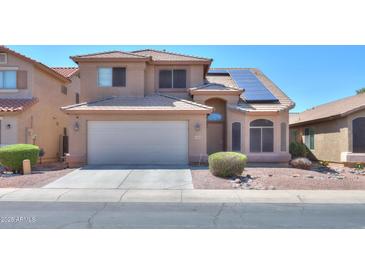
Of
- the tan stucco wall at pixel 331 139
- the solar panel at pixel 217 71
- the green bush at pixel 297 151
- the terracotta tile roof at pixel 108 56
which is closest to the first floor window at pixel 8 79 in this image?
the terracotta tile roof at pixel 108 56

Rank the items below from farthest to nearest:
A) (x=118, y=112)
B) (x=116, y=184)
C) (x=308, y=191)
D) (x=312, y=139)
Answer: (x=312, y=139)
(x=118, y=112)
(x=116, y=184)
(x=308, y=191)

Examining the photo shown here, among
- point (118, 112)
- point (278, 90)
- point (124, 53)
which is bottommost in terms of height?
point (118, 112)

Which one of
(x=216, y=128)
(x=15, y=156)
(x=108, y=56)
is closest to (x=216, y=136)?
(x=216, y=128)

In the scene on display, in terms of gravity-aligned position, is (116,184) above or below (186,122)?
below

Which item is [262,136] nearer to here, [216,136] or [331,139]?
[216,136]

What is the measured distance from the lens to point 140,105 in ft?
54.2

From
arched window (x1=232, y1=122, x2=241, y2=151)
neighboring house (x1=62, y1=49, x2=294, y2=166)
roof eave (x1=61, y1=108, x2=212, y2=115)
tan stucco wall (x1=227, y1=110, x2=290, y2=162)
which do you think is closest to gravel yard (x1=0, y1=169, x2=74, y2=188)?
neighboring house (x1=62, y1=49, x2=294, y2=166)

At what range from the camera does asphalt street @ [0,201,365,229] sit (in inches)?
261

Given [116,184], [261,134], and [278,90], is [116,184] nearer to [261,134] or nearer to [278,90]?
[261,134]

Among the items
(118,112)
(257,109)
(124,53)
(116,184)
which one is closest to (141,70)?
(124,53)

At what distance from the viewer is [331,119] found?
1930 cm

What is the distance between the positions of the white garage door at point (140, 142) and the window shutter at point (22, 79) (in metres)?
6.06

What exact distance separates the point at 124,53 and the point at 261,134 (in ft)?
32.8

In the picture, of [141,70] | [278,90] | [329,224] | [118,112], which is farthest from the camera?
[278,90]
